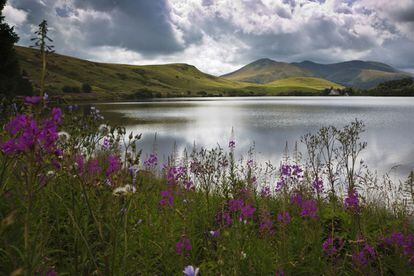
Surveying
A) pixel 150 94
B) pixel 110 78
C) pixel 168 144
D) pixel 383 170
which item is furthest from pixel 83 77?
pixel 383 170

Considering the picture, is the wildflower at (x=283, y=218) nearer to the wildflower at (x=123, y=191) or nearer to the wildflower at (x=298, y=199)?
the wildflower at (x=298, y=199)

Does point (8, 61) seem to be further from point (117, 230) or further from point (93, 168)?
point (117, 230)

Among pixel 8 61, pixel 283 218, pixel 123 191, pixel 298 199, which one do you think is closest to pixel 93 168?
pixel 123 191

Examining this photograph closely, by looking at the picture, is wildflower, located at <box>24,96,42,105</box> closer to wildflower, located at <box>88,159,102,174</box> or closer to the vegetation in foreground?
the vegetation in foreground

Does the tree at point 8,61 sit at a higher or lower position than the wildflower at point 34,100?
higher

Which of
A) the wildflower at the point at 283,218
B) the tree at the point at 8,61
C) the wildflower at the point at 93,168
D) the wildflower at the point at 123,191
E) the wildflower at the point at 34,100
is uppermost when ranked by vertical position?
the tree at the point at 8,61

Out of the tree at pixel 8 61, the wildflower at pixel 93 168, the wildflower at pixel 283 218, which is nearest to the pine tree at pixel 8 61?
the tree at pixel 8 61

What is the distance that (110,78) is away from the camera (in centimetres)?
19462

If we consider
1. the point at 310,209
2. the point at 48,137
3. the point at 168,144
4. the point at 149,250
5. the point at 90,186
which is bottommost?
the point at 168,144

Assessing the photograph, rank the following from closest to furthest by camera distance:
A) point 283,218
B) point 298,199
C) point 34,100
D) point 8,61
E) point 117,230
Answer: point 34,100 < point 117,230 < point 283,218 < point 298,199 < point 8,61

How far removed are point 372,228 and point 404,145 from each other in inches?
763

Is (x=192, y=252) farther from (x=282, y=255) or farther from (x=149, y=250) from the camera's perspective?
(x=282, y=255)

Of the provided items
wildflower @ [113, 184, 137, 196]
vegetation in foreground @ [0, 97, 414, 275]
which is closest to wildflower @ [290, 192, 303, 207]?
vegetation in foreground @ [0, 97, 414, 275]

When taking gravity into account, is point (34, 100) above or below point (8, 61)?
below
